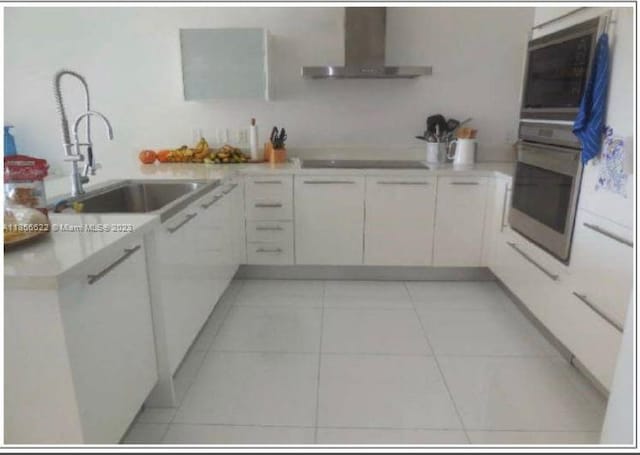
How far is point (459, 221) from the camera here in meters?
2.91

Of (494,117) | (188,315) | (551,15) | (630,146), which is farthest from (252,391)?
(494,117)

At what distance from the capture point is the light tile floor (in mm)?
1633

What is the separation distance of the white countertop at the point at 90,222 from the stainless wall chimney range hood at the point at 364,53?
671 millimetres

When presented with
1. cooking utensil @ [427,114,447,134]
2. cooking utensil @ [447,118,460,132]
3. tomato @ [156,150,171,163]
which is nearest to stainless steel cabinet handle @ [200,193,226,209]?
tomato @ [156,150,171,163]

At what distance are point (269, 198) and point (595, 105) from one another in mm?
1920

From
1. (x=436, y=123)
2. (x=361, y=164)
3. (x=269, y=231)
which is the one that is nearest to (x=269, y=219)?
(x=269, y=231)

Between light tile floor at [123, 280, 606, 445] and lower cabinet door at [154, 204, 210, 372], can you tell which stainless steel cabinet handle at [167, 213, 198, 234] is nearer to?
lower cabinet door at [154, 204, 210, 372]

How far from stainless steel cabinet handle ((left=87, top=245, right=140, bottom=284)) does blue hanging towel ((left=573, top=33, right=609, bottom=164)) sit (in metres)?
1.81

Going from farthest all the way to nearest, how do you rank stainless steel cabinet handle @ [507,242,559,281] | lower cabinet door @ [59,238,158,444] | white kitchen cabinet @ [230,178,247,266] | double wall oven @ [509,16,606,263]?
white kitchen cabinet @ [230,178,247,266] → stainless steel cabinet handle @ [507,242,559,281] → double wall oven @ [509,16,606,263] → lower cabinet door @ [59,238,158,444]

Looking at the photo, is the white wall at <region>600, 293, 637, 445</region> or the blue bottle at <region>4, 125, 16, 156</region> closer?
the white wall at <region>600, 293, 637, 445</region>

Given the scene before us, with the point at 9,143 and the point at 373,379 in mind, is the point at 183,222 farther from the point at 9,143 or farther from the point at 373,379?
the point at 9,143

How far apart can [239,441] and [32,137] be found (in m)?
3.07

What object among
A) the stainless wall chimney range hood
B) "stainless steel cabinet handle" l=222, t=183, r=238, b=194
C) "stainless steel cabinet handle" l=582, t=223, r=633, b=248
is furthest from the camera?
the stainless wall chimney range hood

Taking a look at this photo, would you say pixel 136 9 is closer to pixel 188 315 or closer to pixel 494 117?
pixel 188 315
